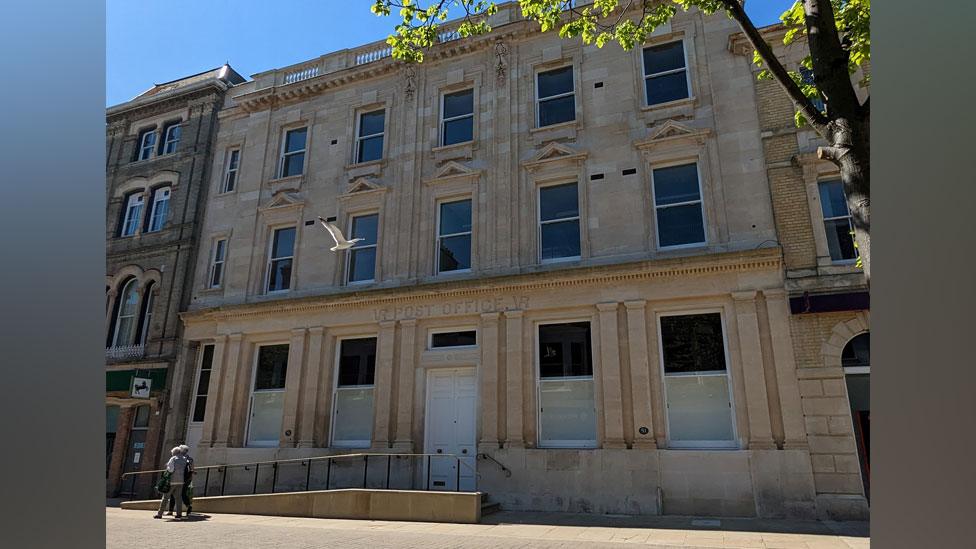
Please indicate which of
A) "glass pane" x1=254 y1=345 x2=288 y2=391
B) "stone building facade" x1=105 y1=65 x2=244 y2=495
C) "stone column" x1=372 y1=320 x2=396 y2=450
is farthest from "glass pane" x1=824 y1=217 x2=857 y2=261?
"stone building facade" x1=105 y1=65 x2=244 y2=495

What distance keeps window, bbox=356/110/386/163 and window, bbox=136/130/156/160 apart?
9644 millimetres

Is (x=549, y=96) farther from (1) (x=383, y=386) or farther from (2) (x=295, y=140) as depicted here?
(1) (x=383, y=386)

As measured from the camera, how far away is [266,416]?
16.4m

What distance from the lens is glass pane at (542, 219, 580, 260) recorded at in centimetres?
1462

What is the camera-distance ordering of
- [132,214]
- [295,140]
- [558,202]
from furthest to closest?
[132,214]
[295,140]
[558,202]

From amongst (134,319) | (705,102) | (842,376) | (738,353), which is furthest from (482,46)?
(134,319)

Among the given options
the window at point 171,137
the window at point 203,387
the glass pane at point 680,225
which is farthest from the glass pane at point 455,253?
the window at point 171,137

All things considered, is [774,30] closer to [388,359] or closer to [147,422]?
[388,359]

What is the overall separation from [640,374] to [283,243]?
12.0 meters

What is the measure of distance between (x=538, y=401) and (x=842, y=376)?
6.42m

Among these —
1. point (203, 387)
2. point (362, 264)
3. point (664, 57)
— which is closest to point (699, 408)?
point (664, 57)

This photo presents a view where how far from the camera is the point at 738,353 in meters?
12.1
